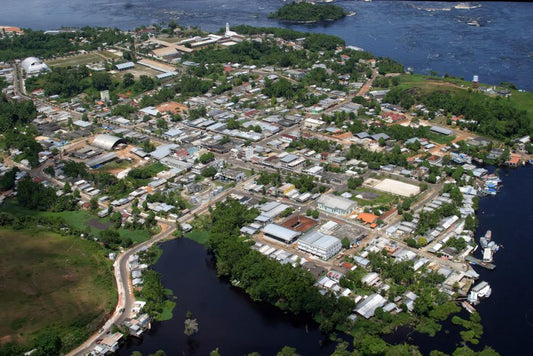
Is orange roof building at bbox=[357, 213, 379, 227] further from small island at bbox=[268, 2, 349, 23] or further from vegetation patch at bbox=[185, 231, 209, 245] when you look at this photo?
small island at bbox=[268, 2, 349, 23]

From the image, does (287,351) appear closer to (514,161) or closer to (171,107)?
(514,161)

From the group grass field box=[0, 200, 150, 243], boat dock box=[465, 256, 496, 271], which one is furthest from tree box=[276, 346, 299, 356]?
grass field box=[0, 200, 150, 243]

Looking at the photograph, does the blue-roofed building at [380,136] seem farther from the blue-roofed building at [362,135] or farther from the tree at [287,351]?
the tree at [287,351]

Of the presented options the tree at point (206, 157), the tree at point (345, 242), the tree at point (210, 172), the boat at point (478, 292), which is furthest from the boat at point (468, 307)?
the tree at point (206, 157)

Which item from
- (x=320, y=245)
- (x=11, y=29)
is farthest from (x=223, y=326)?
(x=11, y=29)

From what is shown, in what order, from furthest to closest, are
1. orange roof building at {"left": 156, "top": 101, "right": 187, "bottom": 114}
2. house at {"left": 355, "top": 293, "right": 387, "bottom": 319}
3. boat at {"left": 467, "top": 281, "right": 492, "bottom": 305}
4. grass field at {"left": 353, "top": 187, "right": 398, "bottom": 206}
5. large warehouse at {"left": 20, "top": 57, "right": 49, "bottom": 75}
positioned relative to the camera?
large warehouse at {"left": 20, "top": 57, "right": 49, "bottom": 75} < orange roof building at {"left": 156, "top": 101, "right": 187, "bottom": 114} < grass field at {"left": 353, "top": 187, "right": 398, "bottom": 206} < boat at {"left": 467, "top": 281, "right": 492, "bottom": 305} < house at {"left": 355, "top": 293, "right": 387, "bottom": 319}

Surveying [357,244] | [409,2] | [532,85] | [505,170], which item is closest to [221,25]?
[409,2]
